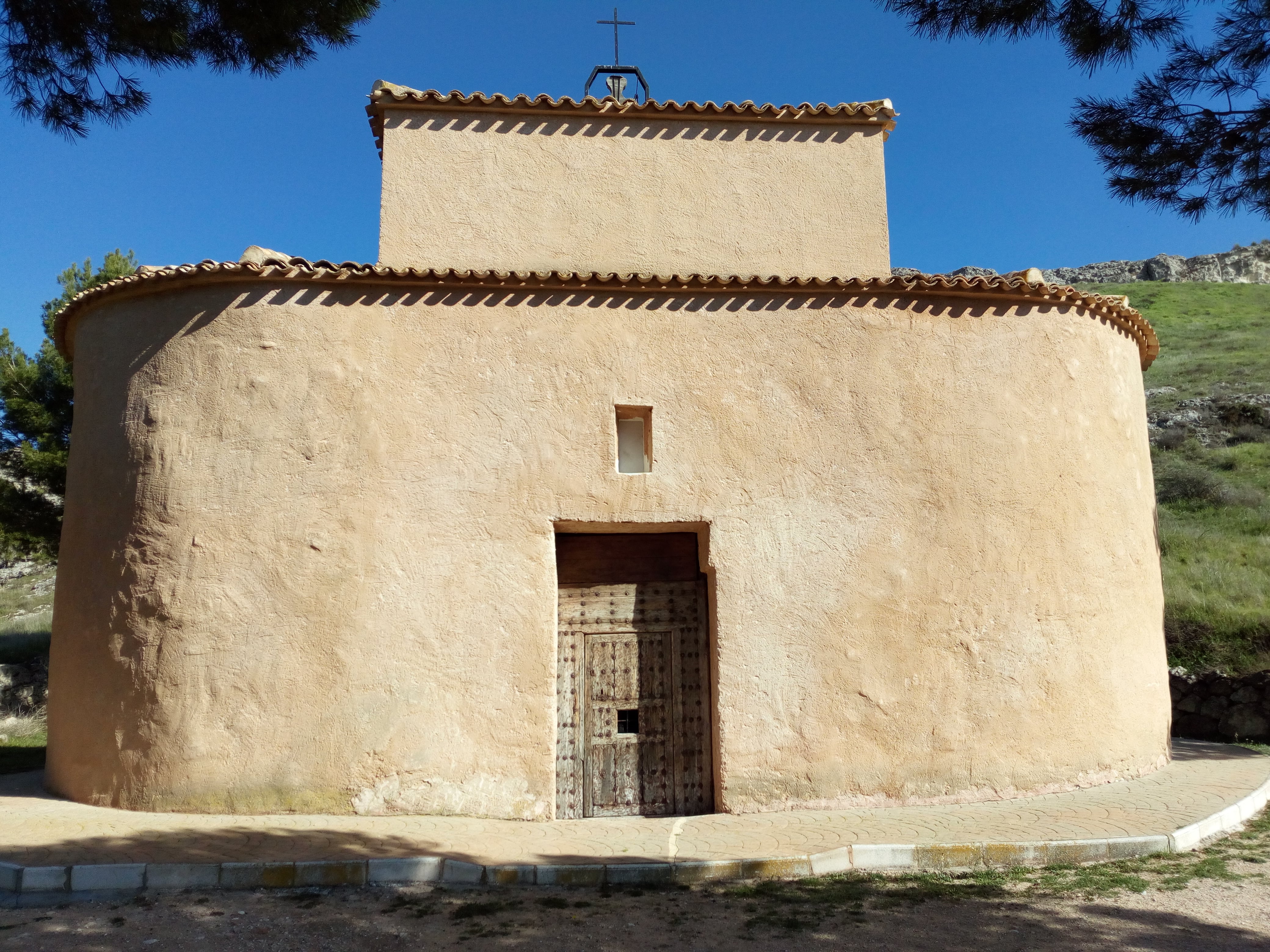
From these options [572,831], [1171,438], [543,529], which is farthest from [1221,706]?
[1171,438]

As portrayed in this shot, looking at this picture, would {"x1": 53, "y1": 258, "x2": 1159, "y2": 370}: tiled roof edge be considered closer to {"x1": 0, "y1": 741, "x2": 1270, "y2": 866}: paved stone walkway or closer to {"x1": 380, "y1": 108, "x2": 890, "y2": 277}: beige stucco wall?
{"x1": 380, "y1": 108, "x2": 890, "y2": 277}: beige stucco wall

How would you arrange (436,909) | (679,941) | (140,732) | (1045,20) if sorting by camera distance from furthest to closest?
(140,732)
(1045,20)
(436,909)
(679,941)

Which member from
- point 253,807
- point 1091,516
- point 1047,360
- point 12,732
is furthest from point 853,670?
point 12,732

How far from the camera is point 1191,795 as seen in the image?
732cm

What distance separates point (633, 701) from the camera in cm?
759

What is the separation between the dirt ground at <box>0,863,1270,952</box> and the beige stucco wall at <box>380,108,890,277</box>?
18.7 ft

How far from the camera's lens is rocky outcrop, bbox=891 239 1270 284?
5512 cm

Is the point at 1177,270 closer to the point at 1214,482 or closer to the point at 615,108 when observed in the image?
the point at 1214,482

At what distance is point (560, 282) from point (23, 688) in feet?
40.2

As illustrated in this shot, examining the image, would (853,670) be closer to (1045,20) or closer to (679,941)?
(679,941)

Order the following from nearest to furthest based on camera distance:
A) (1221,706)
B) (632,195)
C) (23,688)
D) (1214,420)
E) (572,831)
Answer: (572,831) < (632,195) < (1221,706) < (23,688) < (1214,420)

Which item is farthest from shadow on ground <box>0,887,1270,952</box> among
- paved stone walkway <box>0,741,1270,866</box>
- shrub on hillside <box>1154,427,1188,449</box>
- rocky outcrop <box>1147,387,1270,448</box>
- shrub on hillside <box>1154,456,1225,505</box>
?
rocky outcrop <box>1147,387,1270,448</box>

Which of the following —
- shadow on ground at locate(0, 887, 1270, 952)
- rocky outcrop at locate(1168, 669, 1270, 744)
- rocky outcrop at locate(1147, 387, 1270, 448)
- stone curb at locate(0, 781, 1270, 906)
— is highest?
rocky outcrop at locate(1147, 387, 1270, 448)

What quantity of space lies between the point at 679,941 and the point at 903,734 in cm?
330
